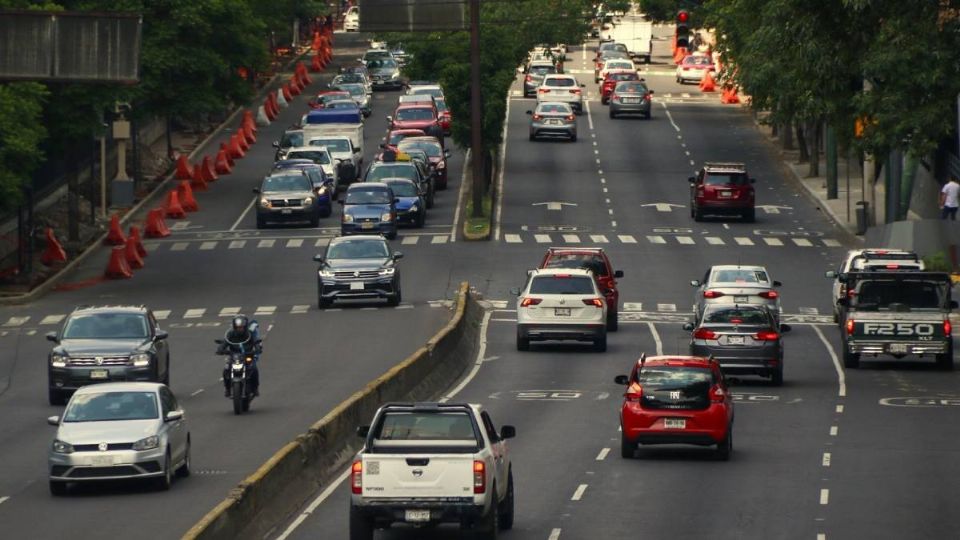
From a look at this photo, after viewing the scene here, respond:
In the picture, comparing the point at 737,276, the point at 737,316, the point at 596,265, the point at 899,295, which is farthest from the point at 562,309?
the point at 899,295

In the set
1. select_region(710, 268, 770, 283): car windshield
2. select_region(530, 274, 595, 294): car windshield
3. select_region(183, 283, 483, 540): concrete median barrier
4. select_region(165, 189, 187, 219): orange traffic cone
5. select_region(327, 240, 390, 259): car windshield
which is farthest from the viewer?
select_region(165, 189, 187, 219): orange traffic cone

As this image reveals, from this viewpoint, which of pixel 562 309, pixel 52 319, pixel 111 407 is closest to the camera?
pixel 111 407

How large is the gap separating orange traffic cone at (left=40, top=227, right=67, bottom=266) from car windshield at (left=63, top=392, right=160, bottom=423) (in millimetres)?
33743

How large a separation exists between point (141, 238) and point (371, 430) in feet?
148

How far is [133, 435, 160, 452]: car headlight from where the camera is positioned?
25.8 meters

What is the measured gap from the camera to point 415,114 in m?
85.4

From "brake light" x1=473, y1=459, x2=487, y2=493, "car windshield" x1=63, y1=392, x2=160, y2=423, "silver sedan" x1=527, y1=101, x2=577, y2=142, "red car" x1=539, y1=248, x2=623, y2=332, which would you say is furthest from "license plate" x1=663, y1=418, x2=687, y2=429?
"silver sedan" x1=527, y1=101, x2=577, y2=142

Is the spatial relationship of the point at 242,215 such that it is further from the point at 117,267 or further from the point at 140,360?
the point at 140,360

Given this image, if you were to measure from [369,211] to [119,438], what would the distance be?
35.6 m

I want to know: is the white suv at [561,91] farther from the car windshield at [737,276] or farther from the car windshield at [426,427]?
the car windshield at [426,427]

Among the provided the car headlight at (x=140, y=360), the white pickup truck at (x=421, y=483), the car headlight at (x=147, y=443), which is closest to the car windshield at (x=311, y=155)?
the car headlight at (x=140, y=360)

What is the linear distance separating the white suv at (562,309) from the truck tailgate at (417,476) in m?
21.4

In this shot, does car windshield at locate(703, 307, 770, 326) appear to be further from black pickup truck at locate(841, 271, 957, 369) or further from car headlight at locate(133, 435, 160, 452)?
car headlight at locate(133, 435, 160, 452)

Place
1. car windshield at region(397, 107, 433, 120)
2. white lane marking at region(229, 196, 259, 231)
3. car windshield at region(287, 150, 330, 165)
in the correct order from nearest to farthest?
white lane marking at region(229, 196, 259, 231) < car windshield at region(287, 150, 330, 165) < car windshield at region(397, 107, 433, 120)
